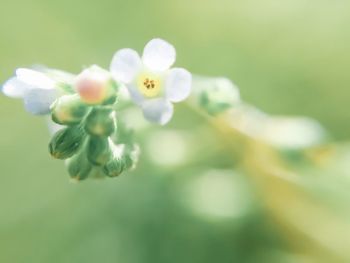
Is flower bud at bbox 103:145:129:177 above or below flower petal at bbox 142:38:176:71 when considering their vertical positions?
below

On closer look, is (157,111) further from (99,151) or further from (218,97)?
(218,97)

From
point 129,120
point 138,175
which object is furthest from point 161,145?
point 129,120

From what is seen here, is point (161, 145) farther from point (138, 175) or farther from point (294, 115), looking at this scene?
point (294, 115)

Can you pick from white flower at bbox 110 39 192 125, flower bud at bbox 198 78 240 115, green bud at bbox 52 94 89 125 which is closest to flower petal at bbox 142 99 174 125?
white flower at bbox 110 39 192 125

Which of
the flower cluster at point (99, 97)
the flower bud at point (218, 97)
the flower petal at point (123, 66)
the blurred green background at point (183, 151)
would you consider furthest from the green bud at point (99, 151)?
the blurred green background at point (183, 151)

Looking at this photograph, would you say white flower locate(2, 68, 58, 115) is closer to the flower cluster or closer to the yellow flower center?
the flower cluster

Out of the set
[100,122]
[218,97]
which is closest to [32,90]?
[100,122]
